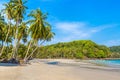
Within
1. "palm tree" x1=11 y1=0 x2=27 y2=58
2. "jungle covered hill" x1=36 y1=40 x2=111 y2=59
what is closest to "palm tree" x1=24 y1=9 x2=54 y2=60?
"palm tree" x1=11 y1=0 x2=27 y2=58

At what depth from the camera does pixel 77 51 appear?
146 metres

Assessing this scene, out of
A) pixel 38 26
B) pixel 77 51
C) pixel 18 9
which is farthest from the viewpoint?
pixel 77 51

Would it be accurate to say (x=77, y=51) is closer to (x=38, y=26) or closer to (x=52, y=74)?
(x=38, y=26)

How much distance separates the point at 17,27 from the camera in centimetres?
4750

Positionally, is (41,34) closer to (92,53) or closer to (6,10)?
(6,10)

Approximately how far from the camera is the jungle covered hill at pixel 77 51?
435 feet

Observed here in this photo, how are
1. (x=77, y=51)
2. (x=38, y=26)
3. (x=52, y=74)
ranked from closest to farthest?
(x=52, y=74)
(x=38, y=26)
(x=77, y=51)

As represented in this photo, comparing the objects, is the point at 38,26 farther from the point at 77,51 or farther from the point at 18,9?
the point at 77,51

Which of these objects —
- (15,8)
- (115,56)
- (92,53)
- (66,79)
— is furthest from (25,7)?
(115,56)

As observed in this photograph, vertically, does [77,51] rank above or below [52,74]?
above

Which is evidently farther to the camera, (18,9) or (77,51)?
(77,51)

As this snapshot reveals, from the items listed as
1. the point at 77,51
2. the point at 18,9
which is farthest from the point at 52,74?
the point at 77,51

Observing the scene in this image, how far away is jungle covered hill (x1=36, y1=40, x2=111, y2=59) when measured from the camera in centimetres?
13270

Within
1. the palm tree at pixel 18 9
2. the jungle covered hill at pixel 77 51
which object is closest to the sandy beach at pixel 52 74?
the palm tree at pixel 18 9
